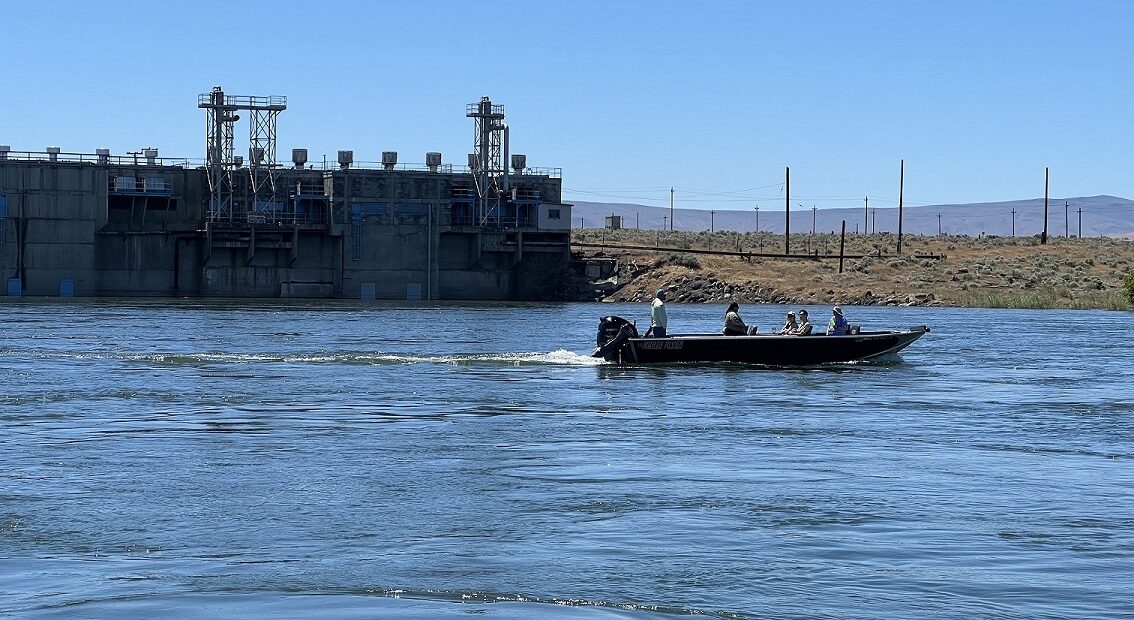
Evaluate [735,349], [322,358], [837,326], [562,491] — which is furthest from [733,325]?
[562,491]

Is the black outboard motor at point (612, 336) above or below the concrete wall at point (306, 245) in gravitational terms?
below

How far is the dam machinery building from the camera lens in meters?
106

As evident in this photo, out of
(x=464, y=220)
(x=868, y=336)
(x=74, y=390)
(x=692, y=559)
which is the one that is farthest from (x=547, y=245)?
(x=692, y=559)

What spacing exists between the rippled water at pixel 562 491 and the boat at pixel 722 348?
0.43 metres

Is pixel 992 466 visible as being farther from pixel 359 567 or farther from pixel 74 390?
pixel 74 390

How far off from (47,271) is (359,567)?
94659 millimetres

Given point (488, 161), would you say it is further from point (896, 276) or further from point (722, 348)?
point (722, 348)

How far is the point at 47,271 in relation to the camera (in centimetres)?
10500

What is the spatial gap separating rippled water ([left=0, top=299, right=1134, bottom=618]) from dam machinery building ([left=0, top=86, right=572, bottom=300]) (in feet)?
218

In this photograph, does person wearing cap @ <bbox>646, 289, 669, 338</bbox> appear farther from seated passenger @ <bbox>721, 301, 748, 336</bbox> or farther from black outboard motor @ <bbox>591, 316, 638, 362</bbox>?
seated passenger @ <bbox>721, 301, 748, 336</bbox>

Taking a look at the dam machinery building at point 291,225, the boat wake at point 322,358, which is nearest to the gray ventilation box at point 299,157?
the dam machinery building at point 291,225

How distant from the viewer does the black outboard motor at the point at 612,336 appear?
41.4 m

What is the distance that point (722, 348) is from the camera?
41.2 m

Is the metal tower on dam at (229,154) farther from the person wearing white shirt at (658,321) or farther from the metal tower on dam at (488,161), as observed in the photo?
the person wearing white shirt at (658,321)
